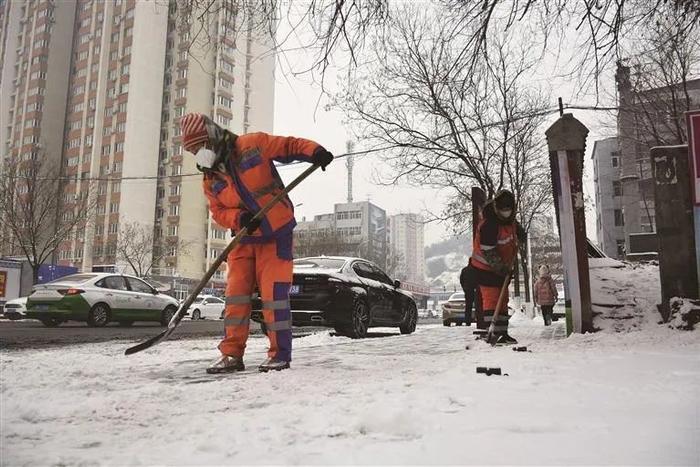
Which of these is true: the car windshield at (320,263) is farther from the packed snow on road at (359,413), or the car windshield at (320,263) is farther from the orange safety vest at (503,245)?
the packed snow on road at (359,413)

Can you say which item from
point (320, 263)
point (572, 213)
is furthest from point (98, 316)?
point (572, 213)

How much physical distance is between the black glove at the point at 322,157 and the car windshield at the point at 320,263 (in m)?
4.42

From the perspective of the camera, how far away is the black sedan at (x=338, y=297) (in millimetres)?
7906

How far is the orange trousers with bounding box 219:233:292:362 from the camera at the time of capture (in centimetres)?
405

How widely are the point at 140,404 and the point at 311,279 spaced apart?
5371 millimetres

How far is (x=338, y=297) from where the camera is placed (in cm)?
802

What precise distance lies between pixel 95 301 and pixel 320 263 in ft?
19.0

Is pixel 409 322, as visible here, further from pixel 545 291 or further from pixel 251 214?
pixel 251 214

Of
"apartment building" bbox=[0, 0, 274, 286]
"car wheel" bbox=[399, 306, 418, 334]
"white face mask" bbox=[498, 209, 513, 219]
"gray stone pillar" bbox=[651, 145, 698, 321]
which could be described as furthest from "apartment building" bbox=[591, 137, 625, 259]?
"white face mask" bbox=[498, 209, 513, 219]

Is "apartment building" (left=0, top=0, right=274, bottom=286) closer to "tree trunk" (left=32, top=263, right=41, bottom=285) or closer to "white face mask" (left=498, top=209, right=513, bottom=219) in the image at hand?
"white face mask" (left=498, top=209, right=513, bottom=219)

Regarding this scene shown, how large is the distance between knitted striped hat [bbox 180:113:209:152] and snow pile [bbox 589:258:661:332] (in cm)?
504

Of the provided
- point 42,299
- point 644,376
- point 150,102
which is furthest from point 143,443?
point 150,102

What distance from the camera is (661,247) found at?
6086mm

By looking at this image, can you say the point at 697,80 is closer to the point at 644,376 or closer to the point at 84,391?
the point at 644,376
